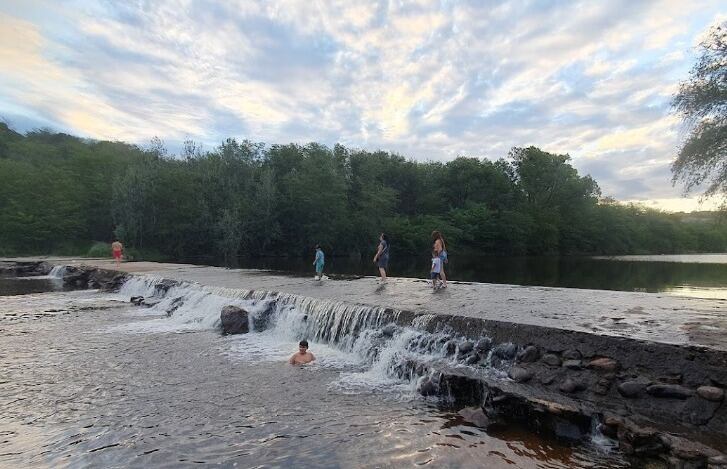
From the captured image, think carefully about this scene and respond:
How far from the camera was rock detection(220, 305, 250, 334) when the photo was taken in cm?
1461

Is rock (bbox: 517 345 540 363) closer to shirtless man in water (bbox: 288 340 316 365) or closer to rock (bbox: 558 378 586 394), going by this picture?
rock (bbox: 558 378 586 394)

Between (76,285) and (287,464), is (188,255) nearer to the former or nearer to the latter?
(76,285)

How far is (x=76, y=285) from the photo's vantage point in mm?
26297

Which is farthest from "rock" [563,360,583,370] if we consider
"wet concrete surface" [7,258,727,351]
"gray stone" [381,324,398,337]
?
"gray stone" [381,324,398,337]

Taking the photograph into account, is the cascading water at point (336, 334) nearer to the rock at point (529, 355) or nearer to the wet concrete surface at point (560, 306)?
the rock at point (529, 355)

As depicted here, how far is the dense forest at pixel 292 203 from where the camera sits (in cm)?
5019

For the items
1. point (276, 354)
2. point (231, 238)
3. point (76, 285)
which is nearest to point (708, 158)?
point (276, 354)

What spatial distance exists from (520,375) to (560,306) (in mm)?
5232

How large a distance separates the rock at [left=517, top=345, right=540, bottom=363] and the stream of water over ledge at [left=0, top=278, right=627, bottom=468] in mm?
1894

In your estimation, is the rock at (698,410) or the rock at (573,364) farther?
A: the rock at (573,364)

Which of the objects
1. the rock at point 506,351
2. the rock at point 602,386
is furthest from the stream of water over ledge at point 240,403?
the rock at point 506,351

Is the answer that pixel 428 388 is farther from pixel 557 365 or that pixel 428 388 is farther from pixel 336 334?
pixel 336 334

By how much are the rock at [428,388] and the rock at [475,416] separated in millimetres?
913

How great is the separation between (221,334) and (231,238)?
4014cm
